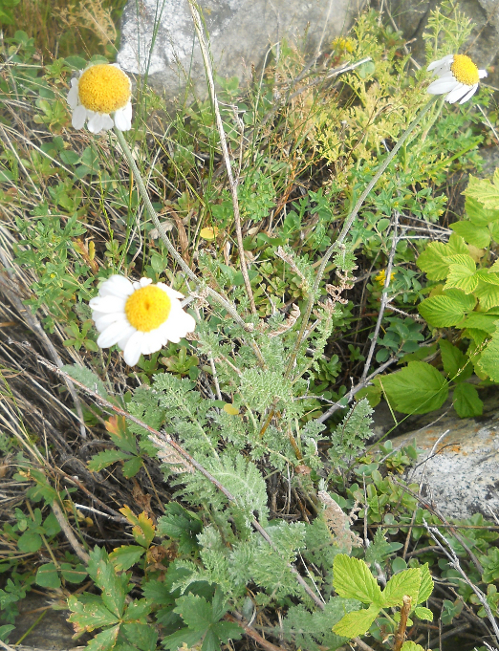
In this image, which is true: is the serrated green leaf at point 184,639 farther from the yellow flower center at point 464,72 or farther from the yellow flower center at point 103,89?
the yellow flower center at point 464,72

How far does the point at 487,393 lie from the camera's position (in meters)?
2.18

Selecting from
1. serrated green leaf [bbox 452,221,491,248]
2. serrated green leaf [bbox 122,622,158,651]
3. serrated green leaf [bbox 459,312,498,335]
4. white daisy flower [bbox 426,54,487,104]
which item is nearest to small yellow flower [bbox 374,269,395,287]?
serrated green leaf [bbox 452,221,491,248]

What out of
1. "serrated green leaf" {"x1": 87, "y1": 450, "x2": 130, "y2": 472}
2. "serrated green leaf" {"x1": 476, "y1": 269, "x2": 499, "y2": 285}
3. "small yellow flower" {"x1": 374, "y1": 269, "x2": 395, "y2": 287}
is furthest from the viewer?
"small yellow flower" {"x1": 374, "y1": 269, "x2": 395, "y2": 287}

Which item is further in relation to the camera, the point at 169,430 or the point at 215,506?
the point at 169,430

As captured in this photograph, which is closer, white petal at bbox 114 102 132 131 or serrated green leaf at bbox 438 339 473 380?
white petal at bbox 114 102 132 131

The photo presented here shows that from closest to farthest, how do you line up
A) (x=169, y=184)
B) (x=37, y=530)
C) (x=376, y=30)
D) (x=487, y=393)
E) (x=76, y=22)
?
(x=37, y=530)
(x=487, y=393)
(x=169, y=184)
(x=76, y=22)
(x=376, y=30)

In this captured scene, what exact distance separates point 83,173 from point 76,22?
2.97 feet

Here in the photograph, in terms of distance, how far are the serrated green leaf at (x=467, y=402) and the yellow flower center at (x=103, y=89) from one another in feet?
5.55

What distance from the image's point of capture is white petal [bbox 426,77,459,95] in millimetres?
1323

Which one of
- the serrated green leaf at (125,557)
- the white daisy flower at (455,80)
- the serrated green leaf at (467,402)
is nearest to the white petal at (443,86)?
the white daisy flower at (455,80)

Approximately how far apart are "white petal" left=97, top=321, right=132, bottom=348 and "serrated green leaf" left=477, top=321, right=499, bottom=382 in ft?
4.30

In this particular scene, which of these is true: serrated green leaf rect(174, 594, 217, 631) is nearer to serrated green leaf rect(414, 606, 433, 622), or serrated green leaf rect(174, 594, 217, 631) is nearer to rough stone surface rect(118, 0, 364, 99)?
serrated green leaf rect(414, 606, 433, 622)

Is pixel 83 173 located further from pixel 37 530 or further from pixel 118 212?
pixel 37 530

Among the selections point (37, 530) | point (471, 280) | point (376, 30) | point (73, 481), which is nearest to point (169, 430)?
point (73, 481)
